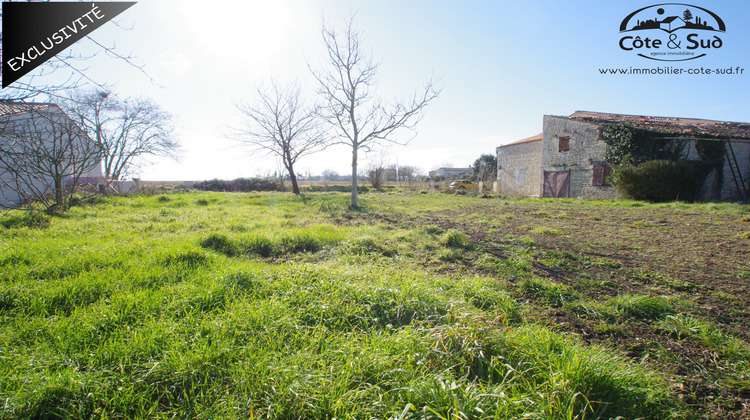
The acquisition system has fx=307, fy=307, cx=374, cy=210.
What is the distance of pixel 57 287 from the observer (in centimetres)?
308

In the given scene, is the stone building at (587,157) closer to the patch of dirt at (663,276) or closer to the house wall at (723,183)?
the house wall at (723,183)

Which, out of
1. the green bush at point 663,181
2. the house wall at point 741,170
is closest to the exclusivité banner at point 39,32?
the green bush at point 663,181

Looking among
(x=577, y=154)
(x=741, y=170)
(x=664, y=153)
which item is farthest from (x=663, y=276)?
(x=741, y=170)

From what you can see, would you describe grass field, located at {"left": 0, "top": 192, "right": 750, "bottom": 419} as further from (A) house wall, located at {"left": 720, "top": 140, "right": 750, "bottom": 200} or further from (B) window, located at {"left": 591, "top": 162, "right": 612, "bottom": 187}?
(A) house wall, located at {"left": 720, "top": 140, "right": 750, "bottom": 200}

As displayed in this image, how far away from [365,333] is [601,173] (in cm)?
2081

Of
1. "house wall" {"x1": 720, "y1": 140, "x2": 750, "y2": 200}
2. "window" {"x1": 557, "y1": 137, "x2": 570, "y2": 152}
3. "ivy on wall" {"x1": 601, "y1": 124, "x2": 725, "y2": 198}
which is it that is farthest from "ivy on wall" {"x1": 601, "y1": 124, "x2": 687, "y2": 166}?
"window" {"x1": 557, "y1": 137, "x2": 570, "y2": 152}

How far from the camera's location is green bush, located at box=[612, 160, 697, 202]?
1459cm

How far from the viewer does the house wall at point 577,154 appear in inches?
719

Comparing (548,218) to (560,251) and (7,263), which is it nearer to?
(560,251)

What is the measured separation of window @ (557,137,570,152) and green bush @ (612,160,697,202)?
5526mm

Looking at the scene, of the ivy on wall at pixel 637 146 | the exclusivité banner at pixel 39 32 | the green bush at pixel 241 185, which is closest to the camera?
the exclusivité banner at pixel 39 32

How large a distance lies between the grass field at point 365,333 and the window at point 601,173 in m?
15.0

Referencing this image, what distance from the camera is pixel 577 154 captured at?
64.5 ft

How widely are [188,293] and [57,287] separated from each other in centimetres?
135
